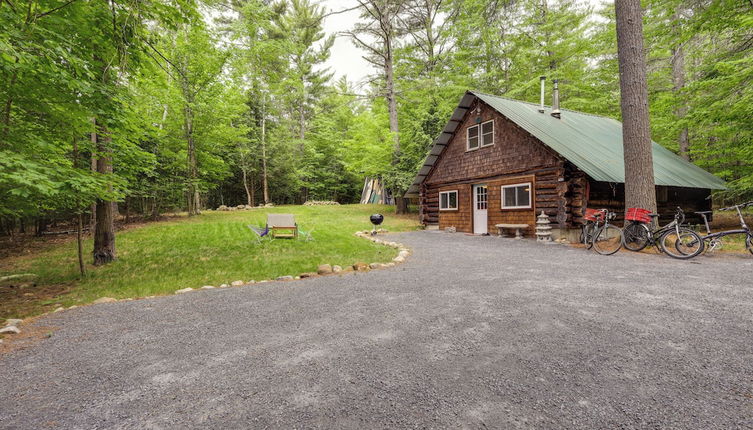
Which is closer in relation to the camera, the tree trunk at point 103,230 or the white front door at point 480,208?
the tree trunk at point 103,230

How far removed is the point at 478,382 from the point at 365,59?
23057mm

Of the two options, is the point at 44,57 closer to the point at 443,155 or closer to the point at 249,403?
the point at 249,403

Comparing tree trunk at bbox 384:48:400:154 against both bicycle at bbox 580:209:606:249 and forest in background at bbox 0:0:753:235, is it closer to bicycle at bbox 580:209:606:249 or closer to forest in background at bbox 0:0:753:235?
forest in background at bbox 0:0:753:235

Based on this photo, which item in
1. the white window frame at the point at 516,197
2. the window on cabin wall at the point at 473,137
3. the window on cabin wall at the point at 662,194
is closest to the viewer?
the white window frame at the point at 516,197

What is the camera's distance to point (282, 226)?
10.2 metres

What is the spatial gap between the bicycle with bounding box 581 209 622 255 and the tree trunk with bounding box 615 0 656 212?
0.68m

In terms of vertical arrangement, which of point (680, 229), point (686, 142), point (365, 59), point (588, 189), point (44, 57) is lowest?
point (680, 229)

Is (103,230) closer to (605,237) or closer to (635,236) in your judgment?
(605,237)

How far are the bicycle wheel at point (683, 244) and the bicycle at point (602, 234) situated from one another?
3.02ft

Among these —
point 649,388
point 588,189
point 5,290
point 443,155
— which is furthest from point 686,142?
point 5,290

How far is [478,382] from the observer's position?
220 centimetres

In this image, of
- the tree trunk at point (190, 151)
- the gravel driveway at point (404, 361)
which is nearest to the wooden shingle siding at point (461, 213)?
the gravel driveway at point (404, 361)

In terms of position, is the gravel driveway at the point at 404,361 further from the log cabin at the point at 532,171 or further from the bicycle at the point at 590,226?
the log cabin at the point at 532,171

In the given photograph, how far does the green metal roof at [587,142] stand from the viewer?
10.1m
